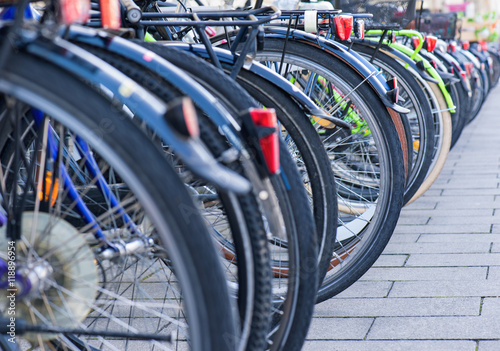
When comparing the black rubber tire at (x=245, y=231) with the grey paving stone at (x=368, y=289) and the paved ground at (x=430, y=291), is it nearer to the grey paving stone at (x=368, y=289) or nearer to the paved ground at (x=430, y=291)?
the paved ground at (x=430, y=291)

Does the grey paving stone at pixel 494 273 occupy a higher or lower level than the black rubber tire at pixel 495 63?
higher

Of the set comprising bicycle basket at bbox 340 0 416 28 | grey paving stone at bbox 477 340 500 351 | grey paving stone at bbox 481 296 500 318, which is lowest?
grey paving stone at bbox 481 296 500 318

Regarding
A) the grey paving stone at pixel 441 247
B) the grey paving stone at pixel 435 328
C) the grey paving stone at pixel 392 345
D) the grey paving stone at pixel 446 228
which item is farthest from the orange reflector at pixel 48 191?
the grey paving stone at pixel 446 228

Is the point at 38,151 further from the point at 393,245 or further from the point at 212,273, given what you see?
the point at 393,245

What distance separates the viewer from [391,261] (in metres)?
3.35

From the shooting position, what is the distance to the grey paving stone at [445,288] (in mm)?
2820

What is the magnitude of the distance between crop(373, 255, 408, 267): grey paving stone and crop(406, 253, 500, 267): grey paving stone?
0.03m

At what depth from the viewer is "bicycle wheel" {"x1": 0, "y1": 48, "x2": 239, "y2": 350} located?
1.29 m

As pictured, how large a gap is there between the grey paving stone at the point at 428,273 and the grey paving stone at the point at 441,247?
285 millimetres

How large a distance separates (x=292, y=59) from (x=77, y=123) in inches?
62.1

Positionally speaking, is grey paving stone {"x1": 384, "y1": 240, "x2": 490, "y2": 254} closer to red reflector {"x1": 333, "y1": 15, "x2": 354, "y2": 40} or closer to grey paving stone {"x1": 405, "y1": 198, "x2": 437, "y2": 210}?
grey paving stone {"x1": 405, "y1": 198, "x2": 437, "y2": 210}

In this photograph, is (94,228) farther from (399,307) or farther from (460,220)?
(460,220)

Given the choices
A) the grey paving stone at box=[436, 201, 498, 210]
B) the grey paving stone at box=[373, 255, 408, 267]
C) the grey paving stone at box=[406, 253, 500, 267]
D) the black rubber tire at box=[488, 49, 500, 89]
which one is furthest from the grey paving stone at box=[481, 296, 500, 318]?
the black rubber tire at box=[488, 49, 500, 89]

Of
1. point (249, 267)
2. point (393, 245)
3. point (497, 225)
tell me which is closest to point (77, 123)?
point (249, 267)
